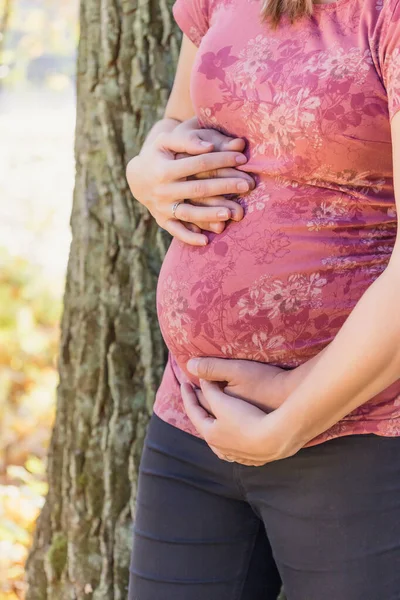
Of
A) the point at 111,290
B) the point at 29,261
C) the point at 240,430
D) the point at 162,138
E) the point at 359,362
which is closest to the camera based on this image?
the point at 359,362

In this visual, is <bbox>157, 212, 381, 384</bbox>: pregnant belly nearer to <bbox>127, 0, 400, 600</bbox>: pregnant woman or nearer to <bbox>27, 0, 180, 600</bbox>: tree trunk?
<bbox>127, 0, 400, 600</bbox>: pregnant woman

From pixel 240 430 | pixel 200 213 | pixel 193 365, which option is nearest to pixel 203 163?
pixel 200 213

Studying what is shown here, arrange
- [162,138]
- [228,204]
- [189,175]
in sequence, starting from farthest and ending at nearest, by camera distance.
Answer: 1. [162,138]
2. [189,175]
3. [228,204]

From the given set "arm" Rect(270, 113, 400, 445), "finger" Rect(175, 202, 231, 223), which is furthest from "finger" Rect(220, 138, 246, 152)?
"arm" Rect(270, 113, 400, 445)

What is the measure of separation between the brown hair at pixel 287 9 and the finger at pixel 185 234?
0.39 meters

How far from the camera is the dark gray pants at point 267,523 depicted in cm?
129

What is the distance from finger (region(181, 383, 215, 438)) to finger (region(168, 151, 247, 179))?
15.9 inches

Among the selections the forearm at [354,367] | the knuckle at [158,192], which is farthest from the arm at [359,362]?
the knuckle at [158,192]

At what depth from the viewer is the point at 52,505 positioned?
2.43 meters

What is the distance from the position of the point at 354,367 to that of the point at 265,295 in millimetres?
234

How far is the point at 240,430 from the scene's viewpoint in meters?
1.30

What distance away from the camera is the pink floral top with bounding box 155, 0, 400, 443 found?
1262 mm

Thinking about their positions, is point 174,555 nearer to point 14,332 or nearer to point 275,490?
point 275,490

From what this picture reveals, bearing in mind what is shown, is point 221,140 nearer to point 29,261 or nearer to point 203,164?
point 203,164
